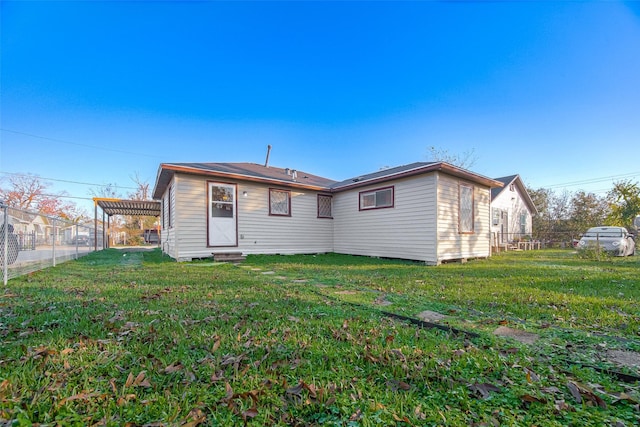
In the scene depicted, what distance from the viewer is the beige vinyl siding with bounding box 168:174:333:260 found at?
8.52 meters

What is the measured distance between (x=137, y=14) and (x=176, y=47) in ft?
6.11

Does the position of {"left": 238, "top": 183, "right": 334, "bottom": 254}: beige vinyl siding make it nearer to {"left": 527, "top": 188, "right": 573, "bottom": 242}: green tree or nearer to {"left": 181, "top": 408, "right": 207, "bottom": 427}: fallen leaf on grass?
{"left": 181, "top": 408, "right": 207, "bottom": 427}: fallen leaf on grass

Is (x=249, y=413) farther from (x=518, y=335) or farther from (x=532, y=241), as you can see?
(x=532, y=241)

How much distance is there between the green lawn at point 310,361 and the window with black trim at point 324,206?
A: 7.91 metres

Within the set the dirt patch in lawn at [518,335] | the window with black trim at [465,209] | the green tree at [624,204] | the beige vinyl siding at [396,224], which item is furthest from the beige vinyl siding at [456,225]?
the green tree at [624,204]

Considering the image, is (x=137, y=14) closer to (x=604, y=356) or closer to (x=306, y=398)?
(x=306, y=398)

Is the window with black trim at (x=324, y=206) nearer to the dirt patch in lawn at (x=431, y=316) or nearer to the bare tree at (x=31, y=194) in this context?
the dirt patch in lawn at (x=431, y=316)

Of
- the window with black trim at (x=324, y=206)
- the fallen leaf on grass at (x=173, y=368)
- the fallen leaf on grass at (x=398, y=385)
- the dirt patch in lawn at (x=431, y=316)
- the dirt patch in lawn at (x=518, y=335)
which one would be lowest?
the dirt patch in lawn at (x=431, y=316)

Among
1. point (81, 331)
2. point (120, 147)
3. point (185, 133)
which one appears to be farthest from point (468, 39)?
point (120, 147)

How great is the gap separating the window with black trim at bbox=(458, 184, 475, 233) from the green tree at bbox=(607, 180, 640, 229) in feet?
48.4

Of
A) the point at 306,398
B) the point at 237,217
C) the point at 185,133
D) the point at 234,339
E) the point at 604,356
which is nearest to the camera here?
the point at 306,398

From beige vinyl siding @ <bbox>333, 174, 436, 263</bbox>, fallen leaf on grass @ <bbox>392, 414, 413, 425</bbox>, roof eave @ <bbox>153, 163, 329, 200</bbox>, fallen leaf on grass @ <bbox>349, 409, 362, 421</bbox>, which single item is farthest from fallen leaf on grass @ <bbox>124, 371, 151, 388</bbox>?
beige vinyl siding @ <bbox>333, 174, 436, 263</bbox>

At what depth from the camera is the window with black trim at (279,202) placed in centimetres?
1028

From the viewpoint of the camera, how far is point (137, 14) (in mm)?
8531
